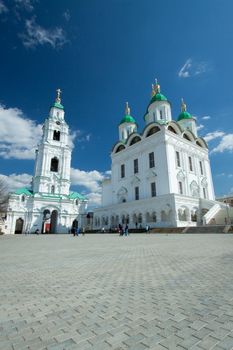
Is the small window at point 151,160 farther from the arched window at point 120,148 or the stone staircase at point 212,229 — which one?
the stone staircase at point 212,229

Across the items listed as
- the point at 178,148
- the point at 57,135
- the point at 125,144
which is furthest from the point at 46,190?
the point at 178,148

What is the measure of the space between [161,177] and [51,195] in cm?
2987

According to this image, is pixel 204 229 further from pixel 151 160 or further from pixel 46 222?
pixel 46 222

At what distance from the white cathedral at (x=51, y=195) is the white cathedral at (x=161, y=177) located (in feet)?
33.1

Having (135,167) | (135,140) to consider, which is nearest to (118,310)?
(135,167)

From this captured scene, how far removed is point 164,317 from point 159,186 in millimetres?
33614

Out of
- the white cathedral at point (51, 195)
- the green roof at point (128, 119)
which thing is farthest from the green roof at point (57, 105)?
the green roof at point (128, 119)

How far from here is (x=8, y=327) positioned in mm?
2572

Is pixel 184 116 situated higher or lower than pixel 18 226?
higher

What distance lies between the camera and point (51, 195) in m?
51.9

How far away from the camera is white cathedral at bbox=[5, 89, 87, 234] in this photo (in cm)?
4728

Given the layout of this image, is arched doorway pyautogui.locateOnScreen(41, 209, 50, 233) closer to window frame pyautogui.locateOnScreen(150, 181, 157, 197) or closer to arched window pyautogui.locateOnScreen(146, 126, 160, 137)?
window frame pyautogui.locateOnScreen(150, 181, 157, 197)

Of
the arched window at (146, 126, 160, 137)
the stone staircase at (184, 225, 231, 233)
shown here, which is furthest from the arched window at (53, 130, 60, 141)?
the stone staircase at (184, 225, 231, 233)

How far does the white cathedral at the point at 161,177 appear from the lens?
32406 millimetres
